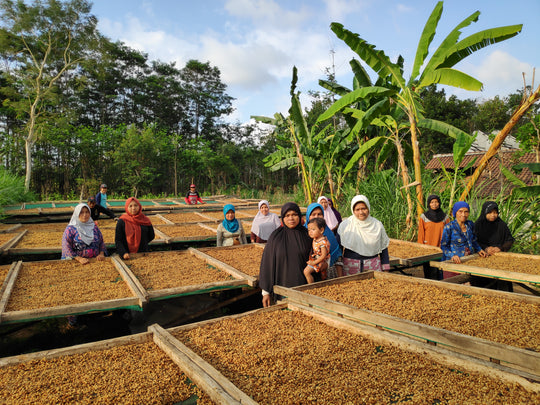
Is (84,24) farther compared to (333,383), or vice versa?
(84,24)

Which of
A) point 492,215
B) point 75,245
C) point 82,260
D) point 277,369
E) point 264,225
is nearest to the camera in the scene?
point 277,369

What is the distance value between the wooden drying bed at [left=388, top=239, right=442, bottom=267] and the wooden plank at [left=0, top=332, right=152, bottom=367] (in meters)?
3.02

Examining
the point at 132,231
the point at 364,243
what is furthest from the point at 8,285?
the point at 364,243

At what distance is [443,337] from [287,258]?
4.74 feet

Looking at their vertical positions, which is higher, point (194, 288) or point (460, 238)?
point (460, 238)

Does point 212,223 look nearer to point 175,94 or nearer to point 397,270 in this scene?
point 397,270

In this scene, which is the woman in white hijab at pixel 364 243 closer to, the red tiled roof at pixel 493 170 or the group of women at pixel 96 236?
the red tiled roof at pixel 493 170

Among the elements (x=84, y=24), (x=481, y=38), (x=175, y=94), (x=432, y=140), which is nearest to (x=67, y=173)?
(x=84, y=24)

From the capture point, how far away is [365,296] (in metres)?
2.40

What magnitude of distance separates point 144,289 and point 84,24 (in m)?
15.9

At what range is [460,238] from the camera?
375 cm

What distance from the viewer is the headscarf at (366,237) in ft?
10.3

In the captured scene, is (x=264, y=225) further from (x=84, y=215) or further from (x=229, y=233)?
(x=84, y=215)

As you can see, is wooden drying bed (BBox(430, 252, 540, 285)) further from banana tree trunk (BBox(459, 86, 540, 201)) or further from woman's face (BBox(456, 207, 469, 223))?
banana tree trunk (BBox(459, 86, 540, 201))
